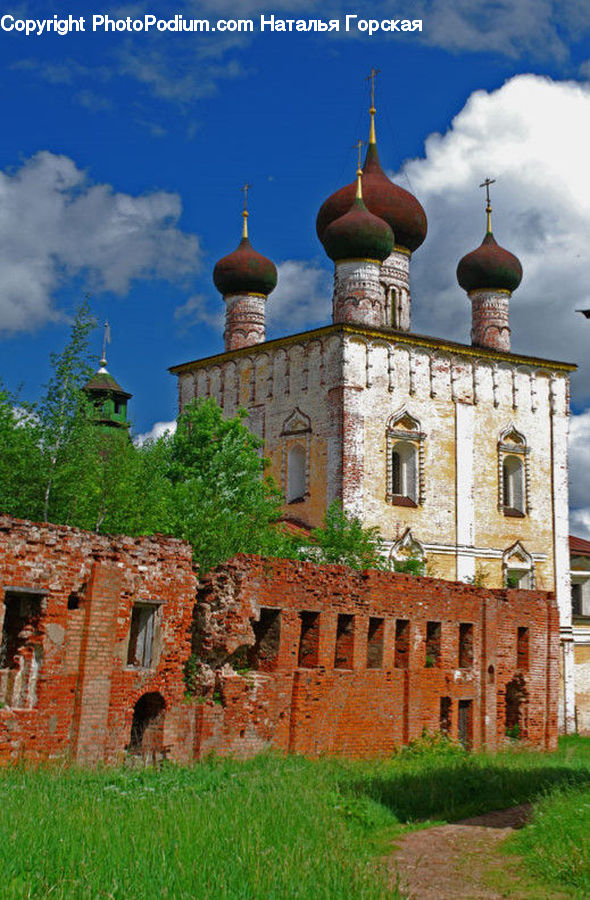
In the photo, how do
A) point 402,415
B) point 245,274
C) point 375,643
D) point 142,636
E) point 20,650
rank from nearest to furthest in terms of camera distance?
point 20,650, point 142,636, point 375,643, point 402,415, point 245,274

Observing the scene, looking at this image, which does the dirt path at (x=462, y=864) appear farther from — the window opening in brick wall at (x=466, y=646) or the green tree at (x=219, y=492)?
the window opening in brick wall at (x=466, y=646)

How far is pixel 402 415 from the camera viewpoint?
27156 millimetres

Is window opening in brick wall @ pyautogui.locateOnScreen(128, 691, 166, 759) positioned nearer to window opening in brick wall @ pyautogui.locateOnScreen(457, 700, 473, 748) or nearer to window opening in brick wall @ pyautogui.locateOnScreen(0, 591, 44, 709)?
window opening in brick wall @ pyautogui.locateOnScreen(0, 591, 44, 709)

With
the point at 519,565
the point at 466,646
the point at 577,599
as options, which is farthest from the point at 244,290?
the point at 466,646

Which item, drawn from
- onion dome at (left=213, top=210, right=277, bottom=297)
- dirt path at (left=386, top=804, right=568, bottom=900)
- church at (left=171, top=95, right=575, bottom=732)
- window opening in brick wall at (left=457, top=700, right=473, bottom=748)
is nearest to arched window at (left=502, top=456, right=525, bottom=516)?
church at (left=171, top=95, right=575, bottom=732)

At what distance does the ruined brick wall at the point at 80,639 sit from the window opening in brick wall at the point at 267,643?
2.49m

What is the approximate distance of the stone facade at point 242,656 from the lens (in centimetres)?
1219

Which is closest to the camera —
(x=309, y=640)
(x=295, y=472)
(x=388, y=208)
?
(x=309, y=640)

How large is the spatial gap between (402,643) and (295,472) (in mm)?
9403

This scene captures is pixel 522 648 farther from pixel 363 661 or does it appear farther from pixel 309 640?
pixel 309 640

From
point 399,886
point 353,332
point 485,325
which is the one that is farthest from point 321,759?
point 485,325

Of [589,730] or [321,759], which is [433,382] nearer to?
[589,730]

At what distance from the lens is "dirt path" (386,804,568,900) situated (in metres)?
9.17

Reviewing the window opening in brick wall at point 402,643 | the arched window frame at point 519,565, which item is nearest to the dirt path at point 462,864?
the window opening in brick wall at point 402,643
